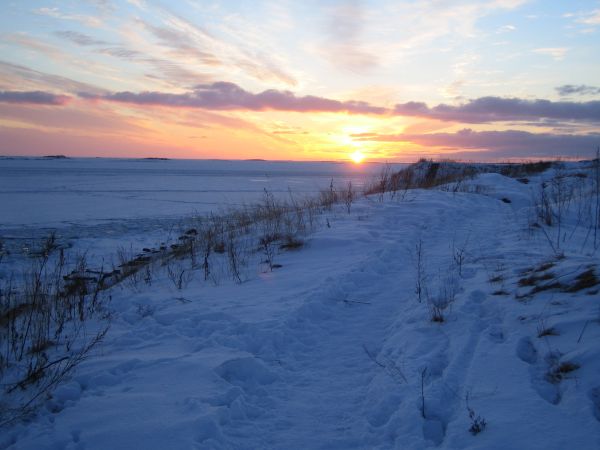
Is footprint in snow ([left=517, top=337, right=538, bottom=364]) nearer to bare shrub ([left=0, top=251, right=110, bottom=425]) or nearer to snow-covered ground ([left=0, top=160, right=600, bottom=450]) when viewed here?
snow-covered ground ([left=0, top=160, right=600, bottom=450])

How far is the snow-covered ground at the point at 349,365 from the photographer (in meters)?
2.24

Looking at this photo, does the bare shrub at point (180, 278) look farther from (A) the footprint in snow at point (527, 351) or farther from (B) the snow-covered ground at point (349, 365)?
(A) the footprint in snow at point (527, 351)

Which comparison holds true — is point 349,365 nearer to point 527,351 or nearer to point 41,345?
point 527,351

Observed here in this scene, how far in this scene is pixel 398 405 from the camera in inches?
100

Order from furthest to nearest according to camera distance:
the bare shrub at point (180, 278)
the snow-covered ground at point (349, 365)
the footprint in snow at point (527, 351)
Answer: the bare shrub at point (180, 278), the footprint in snow at point (527, 351), the snow-covered ground at point (349, 365)

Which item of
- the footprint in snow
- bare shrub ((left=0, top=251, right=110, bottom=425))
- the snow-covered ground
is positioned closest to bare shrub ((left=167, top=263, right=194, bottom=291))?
the snow-covered ground

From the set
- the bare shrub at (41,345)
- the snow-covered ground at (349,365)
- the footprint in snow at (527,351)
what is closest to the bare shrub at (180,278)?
the snow-covered ground at (349,365)

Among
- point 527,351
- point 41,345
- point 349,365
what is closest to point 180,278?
point 41,345

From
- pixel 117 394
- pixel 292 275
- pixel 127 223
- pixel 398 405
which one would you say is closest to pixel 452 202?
pixel 292 275

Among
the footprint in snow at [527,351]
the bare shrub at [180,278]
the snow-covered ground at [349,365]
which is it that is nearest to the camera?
the snow-covered ground at [349,365]

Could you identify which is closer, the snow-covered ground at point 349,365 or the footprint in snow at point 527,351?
the snow-covered ground at point 349,365

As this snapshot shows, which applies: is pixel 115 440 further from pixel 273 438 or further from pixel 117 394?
pixel 273 438

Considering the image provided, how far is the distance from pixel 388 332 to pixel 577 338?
1.52m

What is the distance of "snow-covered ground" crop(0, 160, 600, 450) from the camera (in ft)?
7.35
